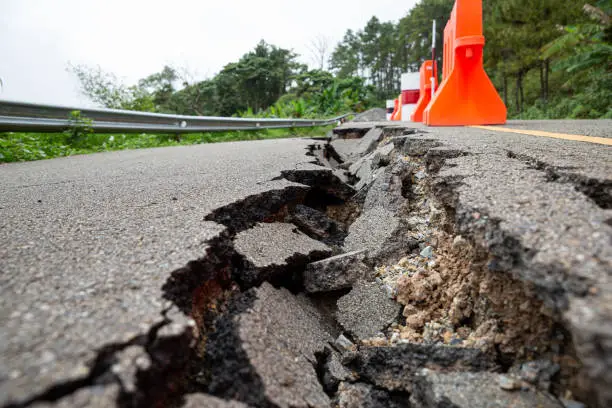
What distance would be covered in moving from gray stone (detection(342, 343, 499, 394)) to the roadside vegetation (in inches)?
164

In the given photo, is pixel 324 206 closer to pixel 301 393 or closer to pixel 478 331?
pixel 478 331

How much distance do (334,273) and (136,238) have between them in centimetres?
85

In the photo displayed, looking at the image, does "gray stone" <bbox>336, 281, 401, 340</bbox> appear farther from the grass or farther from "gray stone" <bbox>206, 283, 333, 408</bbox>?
the grass

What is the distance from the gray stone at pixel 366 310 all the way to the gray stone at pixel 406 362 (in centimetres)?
16

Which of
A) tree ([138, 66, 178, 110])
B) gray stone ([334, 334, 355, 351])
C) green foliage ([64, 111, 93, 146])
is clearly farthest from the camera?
tree ([138, 66, 178, 110])

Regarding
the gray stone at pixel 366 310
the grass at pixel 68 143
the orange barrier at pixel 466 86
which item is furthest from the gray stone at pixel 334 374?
the orange barrier at pixel 466 86

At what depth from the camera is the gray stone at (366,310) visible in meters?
1.56

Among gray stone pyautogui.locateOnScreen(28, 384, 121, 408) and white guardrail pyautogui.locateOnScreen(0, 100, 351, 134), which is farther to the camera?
white guardrail pyautogui.locateOnScreen(0, 100, 351, 134)

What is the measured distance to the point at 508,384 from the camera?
40.0 inches

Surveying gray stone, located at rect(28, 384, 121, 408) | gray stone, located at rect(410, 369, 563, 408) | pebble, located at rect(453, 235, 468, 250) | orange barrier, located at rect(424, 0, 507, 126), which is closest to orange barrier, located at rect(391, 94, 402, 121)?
orange barrier, located at rect(424, 0, 507, 126)

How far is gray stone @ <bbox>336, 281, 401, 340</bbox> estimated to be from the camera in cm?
156

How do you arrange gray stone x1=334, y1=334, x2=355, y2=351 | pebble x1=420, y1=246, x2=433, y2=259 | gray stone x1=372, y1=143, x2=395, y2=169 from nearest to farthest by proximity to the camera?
gray stone x1=334, y1=334, x2=355, y2=351 < pebble x1=420, y1=246, x2=433, y2=259 < gray stone x1=372, y1=143, x2=395, y2=169

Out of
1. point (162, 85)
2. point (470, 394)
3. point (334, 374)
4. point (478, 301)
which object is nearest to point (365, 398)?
point (334, 374)

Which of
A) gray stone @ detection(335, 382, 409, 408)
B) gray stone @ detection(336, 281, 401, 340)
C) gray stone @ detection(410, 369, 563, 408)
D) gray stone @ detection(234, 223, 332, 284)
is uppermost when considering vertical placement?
gray stone @ detection(234, 223, 332, 284)
